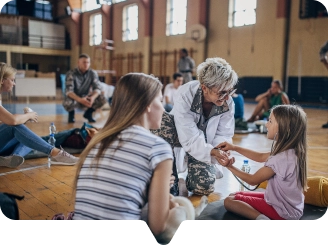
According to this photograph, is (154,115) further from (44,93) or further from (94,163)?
(44,93)

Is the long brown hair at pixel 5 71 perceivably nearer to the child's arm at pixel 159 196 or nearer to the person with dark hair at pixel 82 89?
the child's arm at pixel 159 196

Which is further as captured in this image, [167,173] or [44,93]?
[44,93]

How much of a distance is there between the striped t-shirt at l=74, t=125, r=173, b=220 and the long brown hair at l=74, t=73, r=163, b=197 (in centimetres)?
1

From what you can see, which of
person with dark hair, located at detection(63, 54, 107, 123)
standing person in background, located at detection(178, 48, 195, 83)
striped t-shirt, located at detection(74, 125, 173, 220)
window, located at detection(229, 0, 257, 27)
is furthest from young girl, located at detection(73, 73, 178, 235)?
standing person in background, located at detection(178, 48, 195, 83)

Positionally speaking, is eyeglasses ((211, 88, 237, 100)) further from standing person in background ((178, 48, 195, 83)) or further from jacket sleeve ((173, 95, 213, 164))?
standing person in background ((178, 48, 195, 83))

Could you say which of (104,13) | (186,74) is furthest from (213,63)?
(186,74)

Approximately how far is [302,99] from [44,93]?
256 inches

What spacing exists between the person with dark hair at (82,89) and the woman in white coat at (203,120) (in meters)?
2.82

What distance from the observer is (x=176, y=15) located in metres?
2.22

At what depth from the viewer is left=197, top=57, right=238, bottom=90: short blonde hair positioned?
5.16 feet

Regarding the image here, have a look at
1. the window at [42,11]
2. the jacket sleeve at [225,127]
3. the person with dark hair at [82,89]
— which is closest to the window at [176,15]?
the jacket sleeve at [225,127]

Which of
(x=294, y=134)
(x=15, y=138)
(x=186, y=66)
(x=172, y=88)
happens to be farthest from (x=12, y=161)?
(x=186, y=66)

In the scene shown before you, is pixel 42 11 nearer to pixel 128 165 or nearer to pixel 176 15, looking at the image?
pixel 176 15

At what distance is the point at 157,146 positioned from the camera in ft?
2.71
